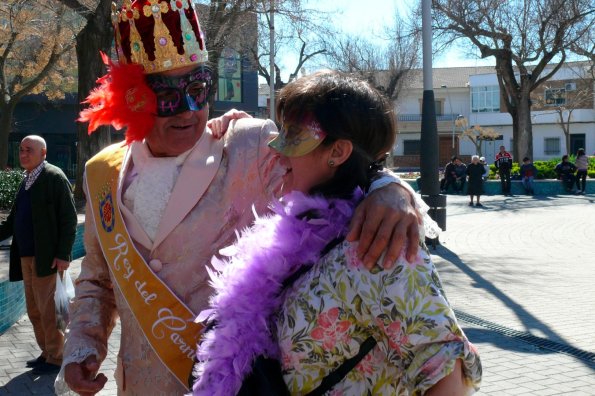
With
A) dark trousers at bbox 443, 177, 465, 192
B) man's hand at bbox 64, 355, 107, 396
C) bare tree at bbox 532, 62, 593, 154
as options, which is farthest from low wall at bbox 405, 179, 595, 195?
bare tree at bbox 532, 62, 593, 154

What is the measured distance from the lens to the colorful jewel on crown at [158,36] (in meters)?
2.60

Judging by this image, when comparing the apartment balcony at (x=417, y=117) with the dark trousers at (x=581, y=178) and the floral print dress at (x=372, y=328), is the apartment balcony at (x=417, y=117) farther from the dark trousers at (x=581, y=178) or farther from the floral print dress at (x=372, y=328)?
the floral print dress at (x=372, y=328)

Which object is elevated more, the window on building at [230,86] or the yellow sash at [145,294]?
the window on building at [230,86]

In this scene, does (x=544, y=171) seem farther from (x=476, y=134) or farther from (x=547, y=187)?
(x=476, y=134)

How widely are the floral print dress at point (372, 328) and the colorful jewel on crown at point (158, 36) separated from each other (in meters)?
1.22

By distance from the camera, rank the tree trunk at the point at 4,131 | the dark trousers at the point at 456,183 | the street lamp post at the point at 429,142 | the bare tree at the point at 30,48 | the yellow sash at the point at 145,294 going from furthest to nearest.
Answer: the dark trousers at the point at 456,183 < the tree trunk at the point at 4,131 < the bare tree at the point at 30,48 < the street lamp post at the point at 429,142 < the yellow sash at the point at 145,294

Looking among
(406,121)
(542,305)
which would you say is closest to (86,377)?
(542,305)

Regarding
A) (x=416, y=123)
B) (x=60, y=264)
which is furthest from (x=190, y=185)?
(x=416, y=123)

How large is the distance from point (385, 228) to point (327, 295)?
0.65 feet

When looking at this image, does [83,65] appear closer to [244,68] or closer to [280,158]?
[280,158]

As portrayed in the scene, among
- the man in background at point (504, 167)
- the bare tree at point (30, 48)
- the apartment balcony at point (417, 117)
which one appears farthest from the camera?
the apartment balcony at point (417, 117)

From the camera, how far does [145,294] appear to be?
2400mm

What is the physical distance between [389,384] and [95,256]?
1.33 meters

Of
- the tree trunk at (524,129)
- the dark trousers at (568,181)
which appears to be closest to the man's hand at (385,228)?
the dark trousers at (568,181)
